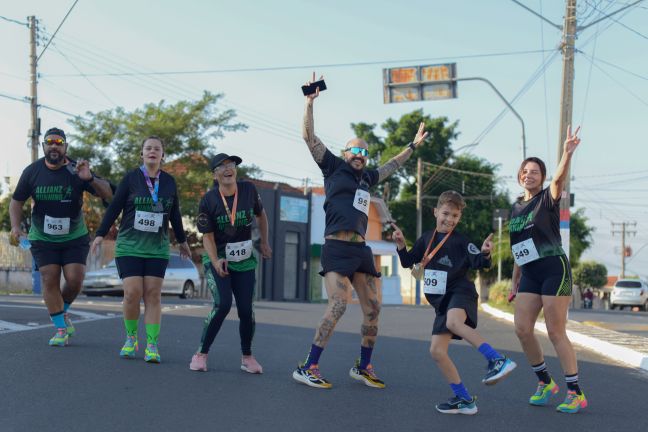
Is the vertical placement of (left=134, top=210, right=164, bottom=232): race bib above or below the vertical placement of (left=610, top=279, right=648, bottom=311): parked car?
above

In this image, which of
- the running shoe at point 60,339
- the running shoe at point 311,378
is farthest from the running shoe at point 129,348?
the running shoe at point 311,378

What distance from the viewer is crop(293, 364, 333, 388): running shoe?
7032 millimetres

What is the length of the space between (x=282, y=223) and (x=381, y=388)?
3732cm

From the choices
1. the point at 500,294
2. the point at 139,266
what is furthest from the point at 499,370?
the point at 500,294

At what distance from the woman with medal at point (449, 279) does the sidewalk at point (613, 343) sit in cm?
413

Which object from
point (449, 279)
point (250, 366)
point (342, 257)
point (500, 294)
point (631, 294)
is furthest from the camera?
point (631, 294)

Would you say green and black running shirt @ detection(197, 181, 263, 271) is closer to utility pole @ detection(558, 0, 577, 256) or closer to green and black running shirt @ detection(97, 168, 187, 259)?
green and black running shirt @ detection(97, 168, 187, 259)

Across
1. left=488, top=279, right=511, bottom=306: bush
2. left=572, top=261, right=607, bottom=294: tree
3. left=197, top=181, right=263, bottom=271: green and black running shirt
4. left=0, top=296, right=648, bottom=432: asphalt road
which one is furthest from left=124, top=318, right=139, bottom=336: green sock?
left=572, top=261, right=607, bottom=294: tree

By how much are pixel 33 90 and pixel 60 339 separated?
24644 millimetres

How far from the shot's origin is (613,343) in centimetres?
1189

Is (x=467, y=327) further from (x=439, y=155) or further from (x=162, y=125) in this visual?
(x=439, y=155)

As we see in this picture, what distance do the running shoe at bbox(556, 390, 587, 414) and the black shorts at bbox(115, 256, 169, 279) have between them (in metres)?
3.58

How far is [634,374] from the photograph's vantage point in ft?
30.4

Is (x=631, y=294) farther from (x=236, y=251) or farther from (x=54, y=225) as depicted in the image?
(x=236, y=251)
